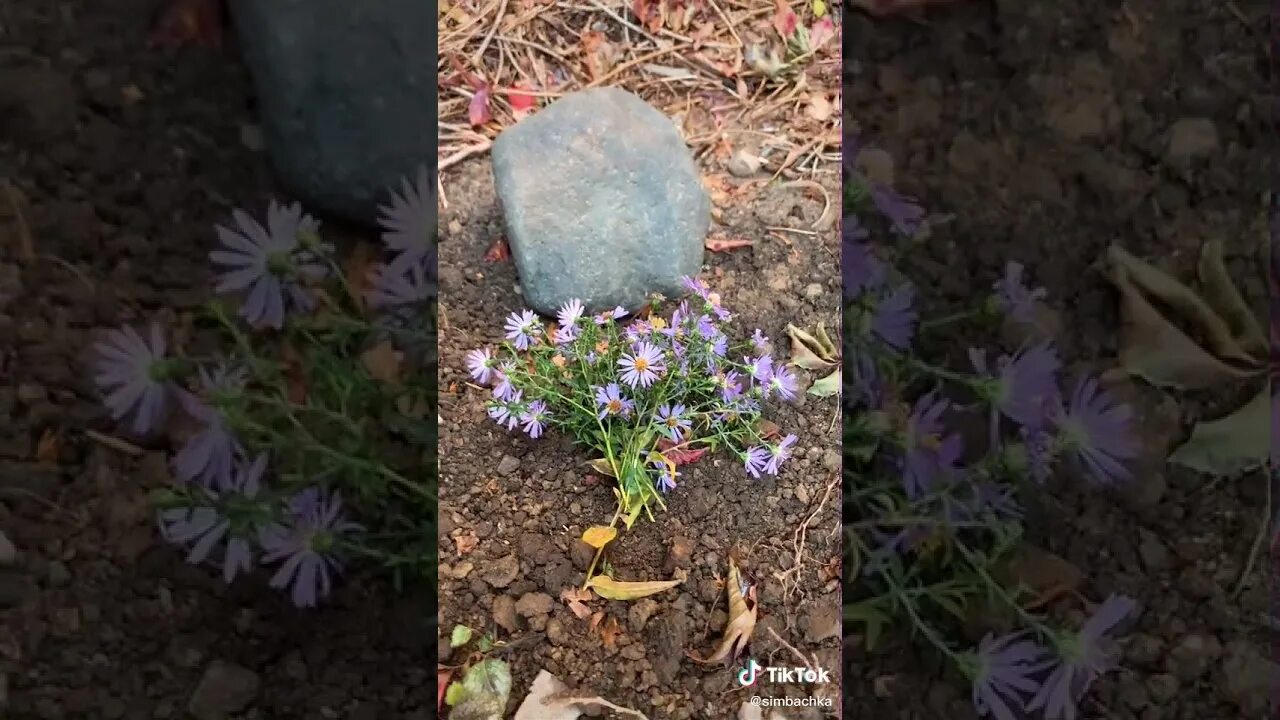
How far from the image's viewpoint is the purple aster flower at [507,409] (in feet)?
1.72

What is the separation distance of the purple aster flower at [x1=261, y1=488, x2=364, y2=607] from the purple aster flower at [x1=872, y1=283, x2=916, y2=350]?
285 millimetres

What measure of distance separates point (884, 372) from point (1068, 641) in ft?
0.53

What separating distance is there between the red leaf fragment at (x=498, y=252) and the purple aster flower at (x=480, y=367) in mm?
69

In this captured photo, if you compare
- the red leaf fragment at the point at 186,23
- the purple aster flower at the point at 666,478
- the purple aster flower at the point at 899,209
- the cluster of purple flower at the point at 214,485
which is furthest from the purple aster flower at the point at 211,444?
the purple aster flower at the point at 899,209

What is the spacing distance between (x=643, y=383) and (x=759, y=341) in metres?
0.08

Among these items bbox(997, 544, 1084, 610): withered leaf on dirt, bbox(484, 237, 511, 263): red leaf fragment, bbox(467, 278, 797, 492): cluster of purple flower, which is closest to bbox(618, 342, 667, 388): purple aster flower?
bbox(467, 278, 797, 492): cluster of purple flower

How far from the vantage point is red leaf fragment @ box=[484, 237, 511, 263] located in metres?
0.57

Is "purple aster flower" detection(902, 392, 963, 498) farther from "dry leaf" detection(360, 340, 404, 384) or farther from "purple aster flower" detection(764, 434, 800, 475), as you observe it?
"dry leaf" detection(360, 340, 404, 384)

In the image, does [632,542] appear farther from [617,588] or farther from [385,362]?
[385,362]

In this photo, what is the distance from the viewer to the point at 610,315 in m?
0.53

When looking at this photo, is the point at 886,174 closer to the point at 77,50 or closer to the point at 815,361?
the point at 815,361

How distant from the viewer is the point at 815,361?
54 cm

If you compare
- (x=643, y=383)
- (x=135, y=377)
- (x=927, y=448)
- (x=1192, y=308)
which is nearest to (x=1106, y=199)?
(x=1192, y=308)

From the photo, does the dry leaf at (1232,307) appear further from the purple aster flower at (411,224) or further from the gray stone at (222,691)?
the gray stone at (222,691)
